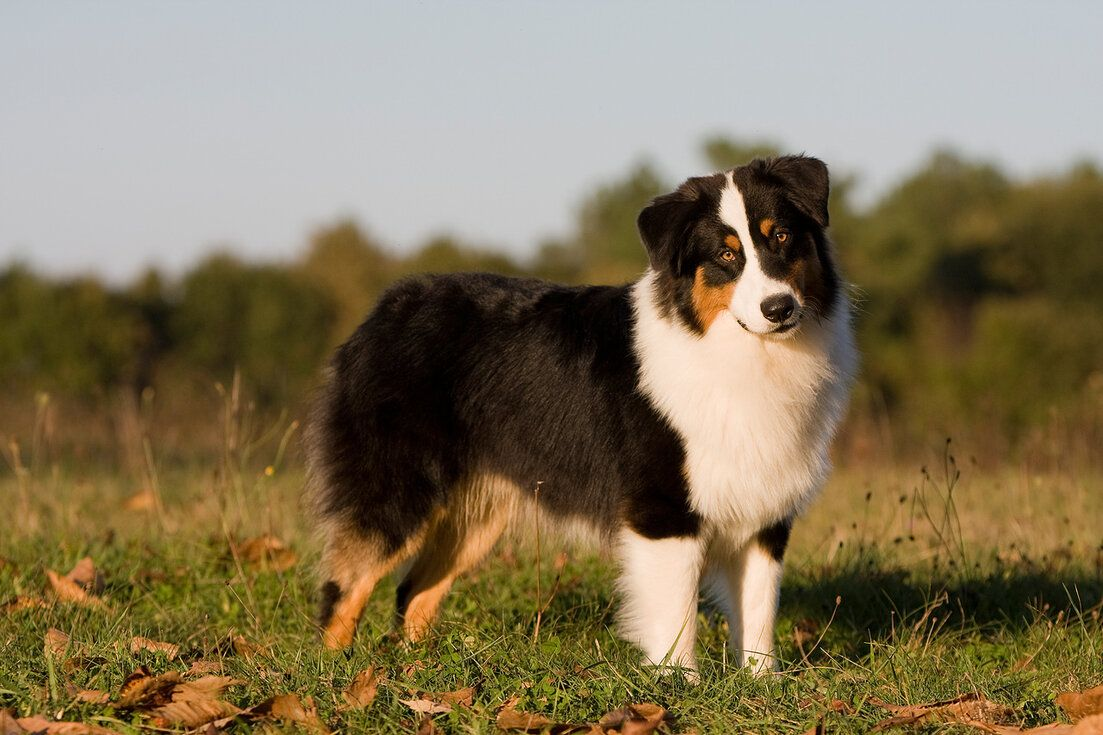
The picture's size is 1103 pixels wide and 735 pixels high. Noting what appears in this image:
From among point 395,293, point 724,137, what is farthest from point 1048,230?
point 395,293

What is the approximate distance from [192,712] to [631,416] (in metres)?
2.32

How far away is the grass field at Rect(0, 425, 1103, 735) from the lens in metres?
3.94

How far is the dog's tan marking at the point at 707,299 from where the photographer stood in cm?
495

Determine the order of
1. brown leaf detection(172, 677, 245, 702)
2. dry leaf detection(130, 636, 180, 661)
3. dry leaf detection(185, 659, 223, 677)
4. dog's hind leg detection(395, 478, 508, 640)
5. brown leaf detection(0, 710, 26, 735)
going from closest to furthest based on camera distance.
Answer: brown leaf detection(0, 710, 26, 735) → brown leaf detection(172, 677, 245, 702) → dry leaf detection(185, 659, 223, 677) → dry leaf detection(130, 636, 180, 661) → dog's hind leg detection(395, 478, 508, 640)

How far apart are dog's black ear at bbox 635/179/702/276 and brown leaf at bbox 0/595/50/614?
3.26 meters

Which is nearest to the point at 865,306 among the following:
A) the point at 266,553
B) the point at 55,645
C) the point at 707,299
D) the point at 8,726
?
the point at 266,553

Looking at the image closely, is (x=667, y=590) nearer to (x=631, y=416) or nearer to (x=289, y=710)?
(x=631, y=416)

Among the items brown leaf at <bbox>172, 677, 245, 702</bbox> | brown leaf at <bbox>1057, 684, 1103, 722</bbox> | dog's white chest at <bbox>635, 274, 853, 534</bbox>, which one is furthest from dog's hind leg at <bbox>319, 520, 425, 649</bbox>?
brown leaf at <bbox>1057, 684, 1103, 722</bbox>

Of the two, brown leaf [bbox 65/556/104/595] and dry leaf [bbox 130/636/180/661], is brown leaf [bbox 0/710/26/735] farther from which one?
brown leaf [bbox 65/556/104/595]

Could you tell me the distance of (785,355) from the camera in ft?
16.9

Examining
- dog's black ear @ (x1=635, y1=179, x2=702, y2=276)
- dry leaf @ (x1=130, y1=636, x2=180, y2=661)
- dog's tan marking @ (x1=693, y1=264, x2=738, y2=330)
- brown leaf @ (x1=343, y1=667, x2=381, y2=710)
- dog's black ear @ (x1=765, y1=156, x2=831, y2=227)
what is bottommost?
dry leaf @ (x1=130, y1=636, x2=180, y2=661)

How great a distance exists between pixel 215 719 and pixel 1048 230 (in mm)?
45343

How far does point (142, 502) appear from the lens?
28.3 ft

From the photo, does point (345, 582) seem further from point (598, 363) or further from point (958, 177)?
point (958, 177)
